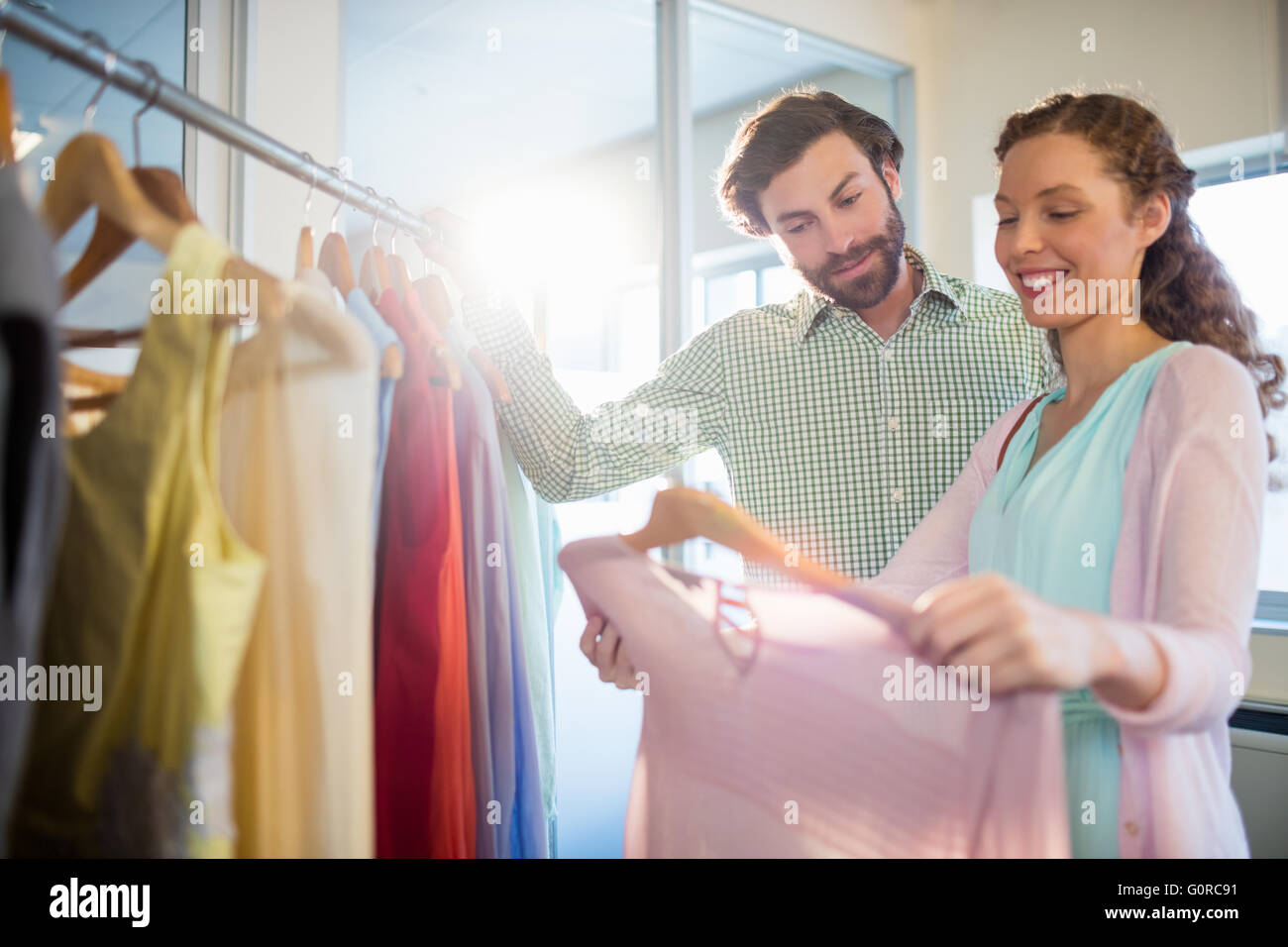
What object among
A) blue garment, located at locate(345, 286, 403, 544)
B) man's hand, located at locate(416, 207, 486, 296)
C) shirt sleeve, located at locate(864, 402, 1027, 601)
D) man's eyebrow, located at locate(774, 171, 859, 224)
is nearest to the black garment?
blue garment, located at locate(345, 286, 403, 544)

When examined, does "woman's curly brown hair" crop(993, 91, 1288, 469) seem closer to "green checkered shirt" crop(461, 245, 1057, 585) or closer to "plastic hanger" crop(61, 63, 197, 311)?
"green checkered shirt" crop(461, 245, 1057, 585)

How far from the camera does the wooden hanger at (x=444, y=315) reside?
1146 mm

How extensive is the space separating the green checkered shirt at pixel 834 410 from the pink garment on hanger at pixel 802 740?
0.55 meters

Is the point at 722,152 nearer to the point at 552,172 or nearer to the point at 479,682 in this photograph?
the point at 552,172

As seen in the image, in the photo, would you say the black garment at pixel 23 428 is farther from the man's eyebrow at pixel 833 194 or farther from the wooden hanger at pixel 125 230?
the man's eyebrow at pixel 833 194

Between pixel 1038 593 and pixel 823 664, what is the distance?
0.29m

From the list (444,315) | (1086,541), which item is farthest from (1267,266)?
(444,315)

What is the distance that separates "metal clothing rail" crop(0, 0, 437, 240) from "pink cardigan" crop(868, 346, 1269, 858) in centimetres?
90

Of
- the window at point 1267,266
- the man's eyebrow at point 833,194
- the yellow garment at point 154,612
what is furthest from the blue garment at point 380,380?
the window at point 1267,266

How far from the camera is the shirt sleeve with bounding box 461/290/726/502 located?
130 centimetres

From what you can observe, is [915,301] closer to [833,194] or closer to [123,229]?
[833,194]

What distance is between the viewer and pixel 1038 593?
94 cm

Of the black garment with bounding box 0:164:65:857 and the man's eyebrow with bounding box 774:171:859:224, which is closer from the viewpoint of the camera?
the black garment with bounding box 0:164:65:857
